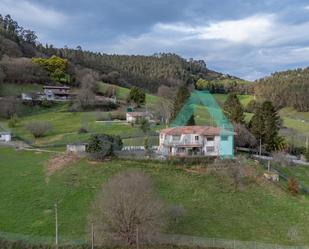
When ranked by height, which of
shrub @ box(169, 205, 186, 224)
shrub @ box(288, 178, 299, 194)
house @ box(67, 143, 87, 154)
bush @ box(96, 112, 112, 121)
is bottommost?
shrub @ box(169, 205, 186, 224)

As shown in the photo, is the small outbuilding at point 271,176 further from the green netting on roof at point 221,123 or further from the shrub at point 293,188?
the green netting on roof at point 221,123

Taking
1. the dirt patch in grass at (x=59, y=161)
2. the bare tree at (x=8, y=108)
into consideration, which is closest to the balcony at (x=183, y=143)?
the dirt patch in grass at (x=59, y=161)

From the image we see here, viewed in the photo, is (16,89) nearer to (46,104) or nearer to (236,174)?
(46,104)

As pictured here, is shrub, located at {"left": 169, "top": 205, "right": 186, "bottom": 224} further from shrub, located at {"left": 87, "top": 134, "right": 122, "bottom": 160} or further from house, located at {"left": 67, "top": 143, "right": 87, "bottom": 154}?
house, located at {"left": 67, "top": 143, "right": 87, "bottom": 154}

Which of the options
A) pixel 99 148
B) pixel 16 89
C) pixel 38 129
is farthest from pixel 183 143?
pixel 16 89

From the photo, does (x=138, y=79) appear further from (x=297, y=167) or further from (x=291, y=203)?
(x=291, y=203)

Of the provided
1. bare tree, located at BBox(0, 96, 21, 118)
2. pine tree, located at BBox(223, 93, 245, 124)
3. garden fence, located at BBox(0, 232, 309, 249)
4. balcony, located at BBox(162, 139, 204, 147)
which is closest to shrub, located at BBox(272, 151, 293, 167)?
pine tree, located at BBox(223, 93, 245, 124)
